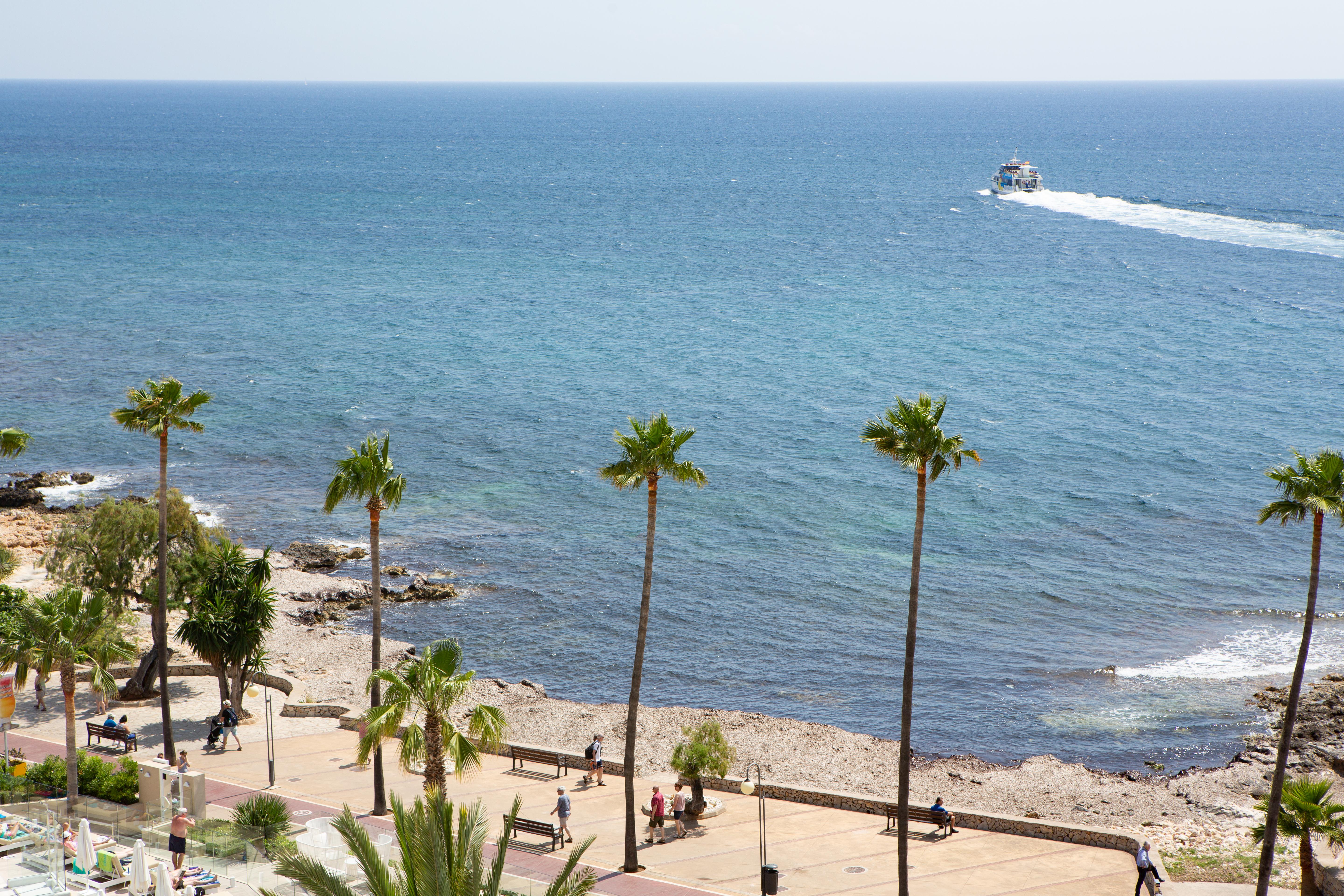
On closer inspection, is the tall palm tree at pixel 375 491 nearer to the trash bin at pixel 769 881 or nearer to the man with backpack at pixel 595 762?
the man with backpack at pixel 595 762

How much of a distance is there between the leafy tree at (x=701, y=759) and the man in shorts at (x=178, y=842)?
483 inches

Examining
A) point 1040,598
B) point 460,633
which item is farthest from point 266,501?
point 1040,598

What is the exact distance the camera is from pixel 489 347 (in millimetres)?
101250

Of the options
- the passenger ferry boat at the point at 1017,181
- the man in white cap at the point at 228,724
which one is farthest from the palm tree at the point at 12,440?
the passenger ferry boat at the point at 1017,181

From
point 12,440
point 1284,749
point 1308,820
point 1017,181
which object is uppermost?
point 1017,181

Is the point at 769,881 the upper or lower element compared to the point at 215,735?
upper

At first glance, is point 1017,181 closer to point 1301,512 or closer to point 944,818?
point 944,818

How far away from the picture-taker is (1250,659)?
163 ft

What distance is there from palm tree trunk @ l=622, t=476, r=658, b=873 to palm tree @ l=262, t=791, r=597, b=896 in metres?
11.3

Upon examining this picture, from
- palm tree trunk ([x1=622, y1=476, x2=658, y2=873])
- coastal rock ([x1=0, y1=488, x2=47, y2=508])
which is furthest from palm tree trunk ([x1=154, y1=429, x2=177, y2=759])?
coastal rock ([x1=0, y1=488, x2=47, y2=508])

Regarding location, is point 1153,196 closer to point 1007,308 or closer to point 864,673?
point 1007,308

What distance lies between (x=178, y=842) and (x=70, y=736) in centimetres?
486

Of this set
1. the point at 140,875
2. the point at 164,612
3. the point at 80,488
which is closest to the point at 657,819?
the point at 140,875

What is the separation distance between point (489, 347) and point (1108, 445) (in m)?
48.9
